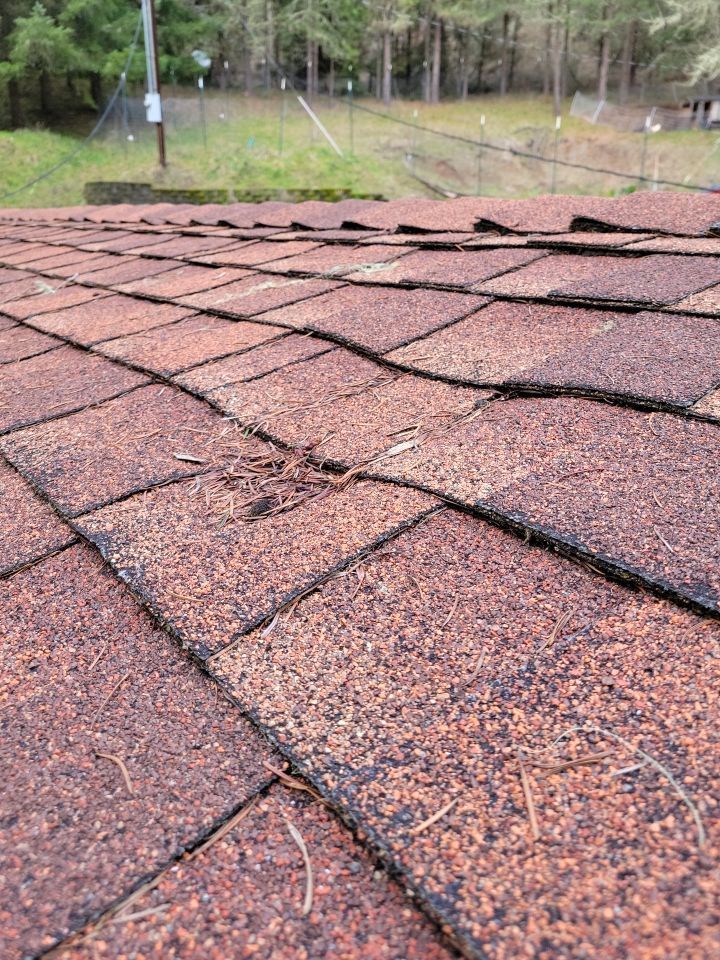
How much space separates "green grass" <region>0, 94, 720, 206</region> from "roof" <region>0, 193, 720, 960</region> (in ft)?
48.7

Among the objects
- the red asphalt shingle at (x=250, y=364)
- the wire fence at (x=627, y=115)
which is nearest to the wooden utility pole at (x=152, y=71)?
the red asphalt shingle at (x=250, y=364)

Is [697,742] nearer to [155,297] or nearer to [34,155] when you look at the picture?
[155,297]

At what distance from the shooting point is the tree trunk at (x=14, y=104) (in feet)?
80.5

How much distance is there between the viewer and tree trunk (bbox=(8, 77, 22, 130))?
2453 centimetres

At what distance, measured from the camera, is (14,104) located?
24.8 meters

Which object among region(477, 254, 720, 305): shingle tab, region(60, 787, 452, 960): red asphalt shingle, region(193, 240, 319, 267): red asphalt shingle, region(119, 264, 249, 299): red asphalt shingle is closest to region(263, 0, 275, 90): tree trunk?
region(193, 240, 319, 267): red asphalt shingle

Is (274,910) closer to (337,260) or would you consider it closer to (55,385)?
(55,385)

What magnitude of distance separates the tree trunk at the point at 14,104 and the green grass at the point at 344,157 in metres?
2.35

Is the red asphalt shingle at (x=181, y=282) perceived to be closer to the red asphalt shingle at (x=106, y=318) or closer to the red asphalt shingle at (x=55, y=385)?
the red asphalt shingle at (x=106, y=318)

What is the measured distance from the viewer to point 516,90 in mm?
31188

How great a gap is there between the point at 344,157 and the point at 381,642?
68.3 ft

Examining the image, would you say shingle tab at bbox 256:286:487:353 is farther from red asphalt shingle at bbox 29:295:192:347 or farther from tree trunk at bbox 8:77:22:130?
tree trunk at bbox 8:77:22:130

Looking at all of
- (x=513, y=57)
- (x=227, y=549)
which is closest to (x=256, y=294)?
(x=227, y=549)

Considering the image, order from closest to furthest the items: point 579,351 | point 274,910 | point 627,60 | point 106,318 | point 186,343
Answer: point 274,910 → point 579,351 → point 186,343 → point 106,318 → point 627,60
